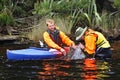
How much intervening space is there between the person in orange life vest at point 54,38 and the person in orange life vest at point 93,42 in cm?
78

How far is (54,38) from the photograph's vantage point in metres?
13.6

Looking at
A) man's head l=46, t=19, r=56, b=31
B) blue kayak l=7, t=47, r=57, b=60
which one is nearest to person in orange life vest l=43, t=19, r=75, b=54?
man's head l=46, t=19, r=56, b=31

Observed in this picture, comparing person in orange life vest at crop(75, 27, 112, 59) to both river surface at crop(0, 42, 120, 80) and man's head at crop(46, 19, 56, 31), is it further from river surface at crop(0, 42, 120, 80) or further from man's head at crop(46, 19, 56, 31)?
man's head at crop(46, 19, 56, 31)

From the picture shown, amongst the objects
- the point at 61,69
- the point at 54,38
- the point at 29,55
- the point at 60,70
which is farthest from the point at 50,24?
the point at 60,70

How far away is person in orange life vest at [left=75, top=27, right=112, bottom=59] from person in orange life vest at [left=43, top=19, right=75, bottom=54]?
777 mm

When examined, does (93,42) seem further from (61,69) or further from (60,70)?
(60,70)

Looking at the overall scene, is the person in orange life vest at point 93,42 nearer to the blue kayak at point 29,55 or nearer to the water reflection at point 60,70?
the water reflection at point 60,70

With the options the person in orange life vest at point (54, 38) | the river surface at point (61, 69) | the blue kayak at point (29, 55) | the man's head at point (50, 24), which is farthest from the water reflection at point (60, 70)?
the man's head at point (50, 24)

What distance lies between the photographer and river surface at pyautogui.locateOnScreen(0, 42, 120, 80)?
10086 millimetres

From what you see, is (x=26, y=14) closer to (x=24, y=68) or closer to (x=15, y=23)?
(x=15, y=23)

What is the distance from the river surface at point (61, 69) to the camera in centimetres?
1009

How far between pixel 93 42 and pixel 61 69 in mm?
1796

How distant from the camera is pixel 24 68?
1142cm

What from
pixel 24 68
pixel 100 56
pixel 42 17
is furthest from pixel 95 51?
pixel 42 17
